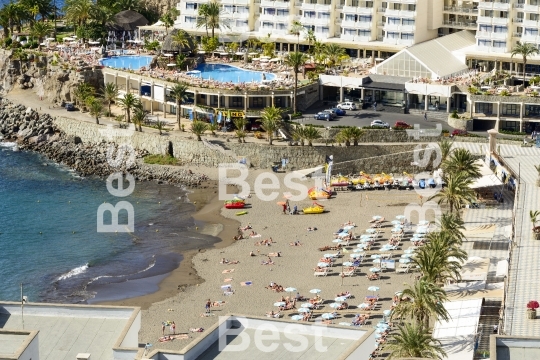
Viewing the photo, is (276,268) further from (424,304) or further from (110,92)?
(110,92)

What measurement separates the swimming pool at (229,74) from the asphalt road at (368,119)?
7.98m

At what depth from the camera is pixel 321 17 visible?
138625mm

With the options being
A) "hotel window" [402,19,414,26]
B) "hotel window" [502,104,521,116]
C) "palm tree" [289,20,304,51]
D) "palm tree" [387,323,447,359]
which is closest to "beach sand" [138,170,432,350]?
"palm tree" [387,323,447,359]

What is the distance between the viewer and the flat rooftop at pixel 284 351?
51.7 m

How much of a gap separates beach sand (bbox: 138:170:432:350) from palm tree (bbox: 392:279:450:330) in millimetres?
7346

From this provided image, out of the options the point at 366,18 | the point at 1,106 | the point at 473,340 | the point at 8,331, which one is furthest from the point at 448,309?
the point at 1,106

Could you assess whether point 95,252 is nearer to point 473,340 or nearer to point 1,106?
point 473,340

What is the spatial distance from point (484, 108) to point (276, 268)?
35626 millimetres

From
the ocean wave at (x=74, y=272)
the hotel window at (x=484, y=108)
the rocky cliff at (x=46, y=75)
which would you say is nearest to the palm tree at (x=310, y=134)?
the hotel window at (x=484, y=108)

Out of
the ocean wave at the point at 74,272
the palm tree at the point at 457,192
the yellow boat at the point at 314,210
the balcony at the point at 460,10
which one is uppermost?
the balcony at the point at 460,10

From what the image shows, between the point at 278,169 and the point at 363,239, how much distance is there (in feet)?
70.6

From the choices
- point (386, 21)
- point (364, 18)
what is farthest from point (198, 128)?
point (386, 21)

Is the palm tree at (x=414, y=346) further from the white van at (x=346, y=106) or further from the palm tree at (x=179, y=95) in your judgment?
the palm tree at (x=179, y=95)

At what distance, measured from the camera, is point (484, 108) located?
120 meters
